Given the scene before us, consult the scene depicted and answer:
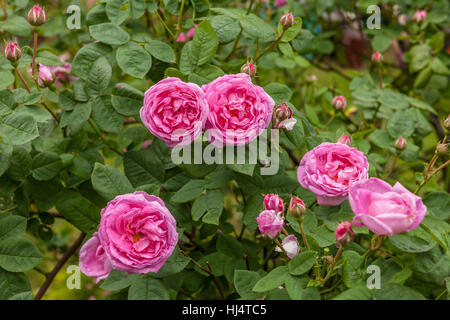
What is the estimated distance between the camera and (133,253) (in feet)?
2.21

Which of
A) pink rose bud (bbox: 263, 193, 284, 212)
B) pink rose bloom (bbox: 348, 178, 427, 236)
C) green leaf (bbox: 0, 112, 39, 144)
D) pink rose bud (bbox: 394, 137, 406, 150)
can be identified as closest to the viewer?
pink rose bloom (bbox: 348, 178, 427, 236)

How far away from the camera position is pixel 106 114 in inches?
37.1

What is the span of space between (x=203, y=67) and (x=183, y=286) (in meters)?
0.50

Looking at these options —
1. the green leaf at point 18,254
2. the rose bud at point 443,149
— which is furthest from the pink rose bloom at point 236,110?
the green leaf at point 18,254

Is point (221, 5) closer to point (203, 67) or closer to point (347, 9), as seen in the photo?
point (203, 67)

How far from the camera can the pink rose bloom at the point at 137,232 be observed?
0.67 metres

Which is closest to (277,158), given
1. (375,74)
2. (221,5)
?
(221,5)

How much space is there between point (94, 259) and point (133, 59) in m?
0.40

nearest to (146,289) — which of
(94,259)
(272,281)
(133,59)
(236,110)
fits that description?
(94,259)

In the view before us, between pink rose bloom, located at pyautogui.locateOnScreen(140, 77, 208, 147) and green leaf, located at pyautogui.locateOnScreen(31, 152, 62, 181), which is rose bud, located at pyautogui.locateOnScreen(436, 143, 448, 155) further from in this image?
green leaf, located at pyautogui.locateOnScreen(31, 152, 62, 181)

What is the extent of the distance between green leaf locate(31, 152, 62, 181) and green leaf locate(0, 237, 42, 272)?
0.16 m

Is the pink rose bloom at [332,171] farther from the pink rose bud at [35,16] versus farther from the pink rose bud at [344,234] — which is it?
the pink rose bud at [35,16]

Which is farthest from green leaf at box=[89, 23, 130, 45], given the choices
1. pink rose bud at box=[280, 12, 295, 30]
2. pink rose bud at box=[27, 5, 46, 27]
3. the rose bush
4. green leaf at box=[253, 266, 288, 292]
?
green leaf at box=[253, 266, 288, 292]

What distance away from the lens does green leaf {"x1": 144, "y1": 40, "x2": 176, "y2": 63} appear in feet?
3.01
